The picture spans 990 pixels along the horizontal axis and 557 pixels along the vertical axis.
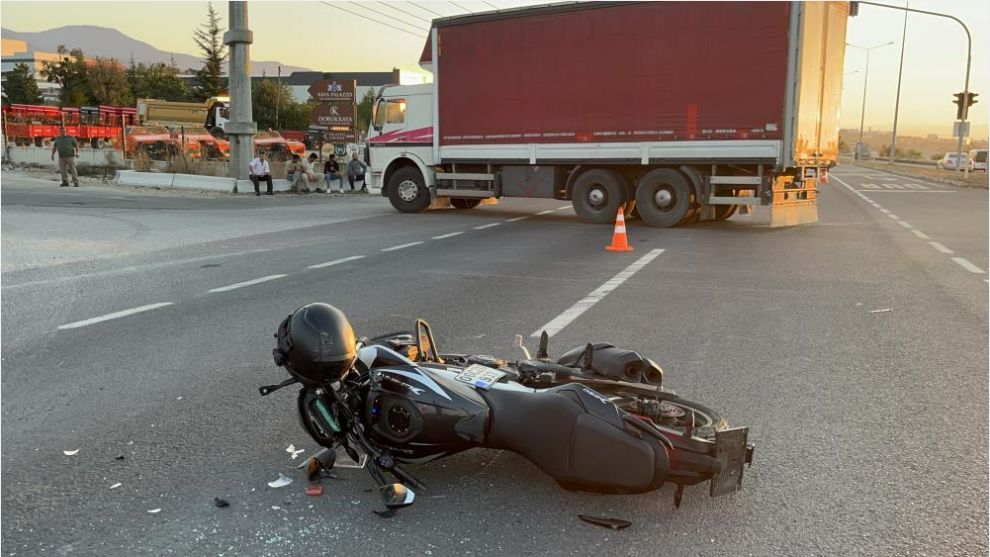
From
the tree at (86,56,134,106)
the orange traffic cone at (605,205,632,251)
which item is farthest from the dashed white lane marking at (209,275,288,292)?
the tree at (86,56,134,106)

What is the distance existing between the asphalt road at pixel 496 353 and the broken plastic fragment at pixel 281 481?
0.04 m

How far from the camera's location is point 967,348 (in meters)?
5.91

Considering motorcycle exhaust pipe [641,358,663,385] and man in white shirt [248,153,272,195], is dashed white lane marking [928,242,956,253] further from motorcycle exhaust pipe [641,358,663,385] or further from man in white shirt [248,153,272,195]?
man in white shirt [248,153,272,195]

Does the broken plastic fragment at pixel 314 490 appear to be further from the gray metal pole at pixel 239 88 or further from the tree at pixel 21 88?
the tree at pixel 21 88

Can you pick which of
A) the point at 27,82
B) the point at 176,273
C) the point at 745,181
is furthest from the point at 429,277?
the point at 27,82

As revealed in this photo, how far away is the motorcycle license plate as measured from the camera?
341cm

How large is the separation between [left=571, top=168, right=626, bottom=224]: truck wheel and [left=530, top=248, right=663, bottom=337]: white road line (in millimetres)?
5567

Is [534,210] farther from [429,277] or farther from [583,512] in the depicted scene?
[583,512]

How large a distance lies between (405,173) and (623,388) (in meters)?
16.4

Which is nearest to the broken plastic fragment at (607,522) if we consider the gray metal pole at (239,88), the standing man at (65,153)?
the gray metal pole at (239,88)

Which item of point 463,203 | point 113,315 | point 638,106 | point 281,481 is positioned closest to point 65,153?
point 463,203

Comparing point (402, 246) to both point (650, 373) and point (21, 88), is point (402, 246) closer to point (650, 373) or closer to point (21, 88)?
point (650, 373)

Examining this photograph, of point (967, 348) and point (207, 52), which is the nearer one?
point (967, 348)

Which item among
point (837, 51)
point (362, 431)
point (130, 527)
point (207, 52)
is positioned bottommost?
point (130, 527)
